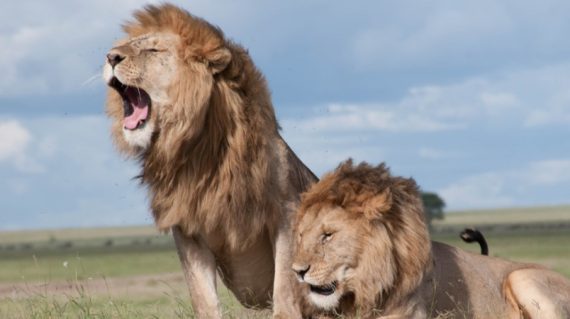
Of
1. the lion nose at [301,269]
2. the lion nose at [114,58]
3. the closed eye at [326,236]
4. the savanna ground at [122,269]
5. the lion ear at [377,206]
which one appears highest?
the lion nose at [114,58]

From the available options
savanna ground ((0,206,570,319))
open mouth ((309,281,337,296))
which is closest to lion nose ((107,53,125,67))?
savanna ground ((0,206,570,319))

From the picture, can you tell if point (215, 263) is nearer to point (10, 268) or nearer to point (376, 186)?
point (376, 186)

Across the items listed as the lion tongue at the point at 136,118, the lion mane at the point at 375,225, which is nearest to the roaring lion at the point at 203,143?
the lion tongue at the point at 136,118

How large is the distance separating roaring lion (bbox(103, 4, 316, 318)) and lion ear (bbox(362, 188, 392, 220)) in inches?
23.7

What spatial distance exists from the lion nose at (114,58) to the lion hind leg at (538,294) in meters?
2.21

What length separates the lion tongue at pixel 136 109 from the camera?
5.35 metres

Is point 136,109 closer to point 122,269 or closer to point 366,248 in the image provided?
point 366,248

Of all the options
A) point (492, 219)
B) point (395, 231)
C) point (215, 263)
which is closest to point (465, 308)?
point (395, 231)

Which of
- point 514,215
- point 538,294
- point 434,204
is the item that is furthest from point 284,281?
point 514,215

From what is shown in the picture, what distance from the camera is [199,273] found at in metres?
5.63

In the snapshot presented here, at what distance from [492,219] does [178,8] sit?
7559 centimetres

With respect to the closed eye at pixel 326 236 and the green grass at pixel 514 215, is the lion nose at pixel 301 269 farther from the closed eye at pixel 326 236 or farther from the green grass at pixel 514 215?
the green grass at pixel 514 215

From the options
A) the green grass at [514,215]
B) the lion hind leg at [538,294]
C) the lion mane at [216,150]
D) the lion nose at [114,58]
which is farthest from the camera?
the green grass at [514,215]

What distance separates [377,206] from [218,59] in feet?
3.33
